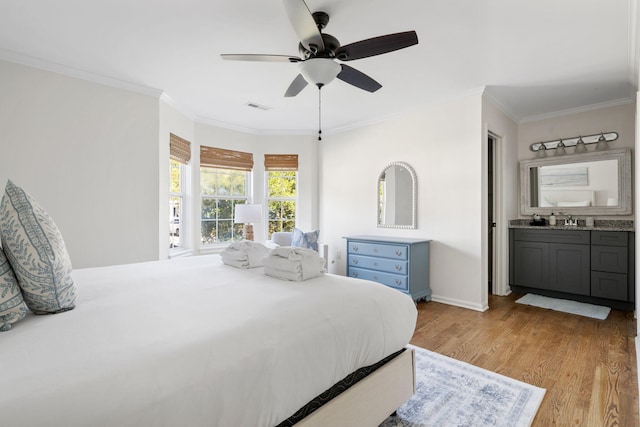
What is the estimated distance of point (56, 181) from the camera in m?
2.96

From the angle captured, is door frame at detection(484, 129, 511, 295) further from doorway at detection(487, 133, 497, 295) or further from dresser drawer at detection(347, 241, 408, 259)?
dresser drawer at detection(347, 241, 408, 259)

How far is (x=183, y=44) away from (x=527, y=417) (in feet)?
11.3

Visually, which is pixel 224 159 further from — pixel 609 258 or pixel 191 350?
pixel 609 258

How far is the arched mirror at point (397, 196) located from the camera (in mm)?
4148

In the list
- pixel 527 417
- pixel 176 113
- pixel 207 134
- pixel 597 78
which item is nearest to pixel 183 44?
pixel 176 113

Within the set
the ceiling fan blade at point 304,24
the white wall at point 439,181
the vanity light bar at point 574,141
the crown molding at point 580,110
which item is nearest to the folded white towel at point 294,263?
the ceiling fan blade at point 304,24

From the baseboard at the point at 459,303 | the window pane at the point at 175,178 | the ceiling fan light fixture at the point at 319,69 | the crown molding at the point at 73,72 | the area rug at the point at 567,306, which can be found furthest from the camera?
the window pane at the point at 175,178

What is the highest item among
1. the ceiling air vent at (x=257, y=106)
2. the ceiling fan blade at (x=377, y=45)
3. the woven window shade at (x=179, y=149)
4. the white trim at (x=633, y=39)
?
the ceiling air vent at (x=257, y=106)

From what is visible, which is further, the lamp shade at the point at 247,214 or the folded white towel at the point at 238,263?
the lamp shade at the point at 247,214

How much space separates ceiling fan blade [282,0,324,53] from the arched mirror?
98.9 inches

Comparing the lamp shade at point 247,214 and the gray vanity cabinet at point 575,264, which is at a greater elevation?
the lamp shade at point 247,214

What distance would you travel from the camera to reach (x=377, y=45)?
77.4 inches

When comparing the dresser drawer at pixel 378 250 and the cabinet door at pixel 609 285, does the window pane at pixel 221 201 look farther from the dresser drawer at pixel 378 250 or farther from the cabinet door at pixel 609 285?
the cabinet door at pixel 609 285

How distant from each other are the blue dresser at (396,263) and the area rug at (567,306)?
49.3 inches
